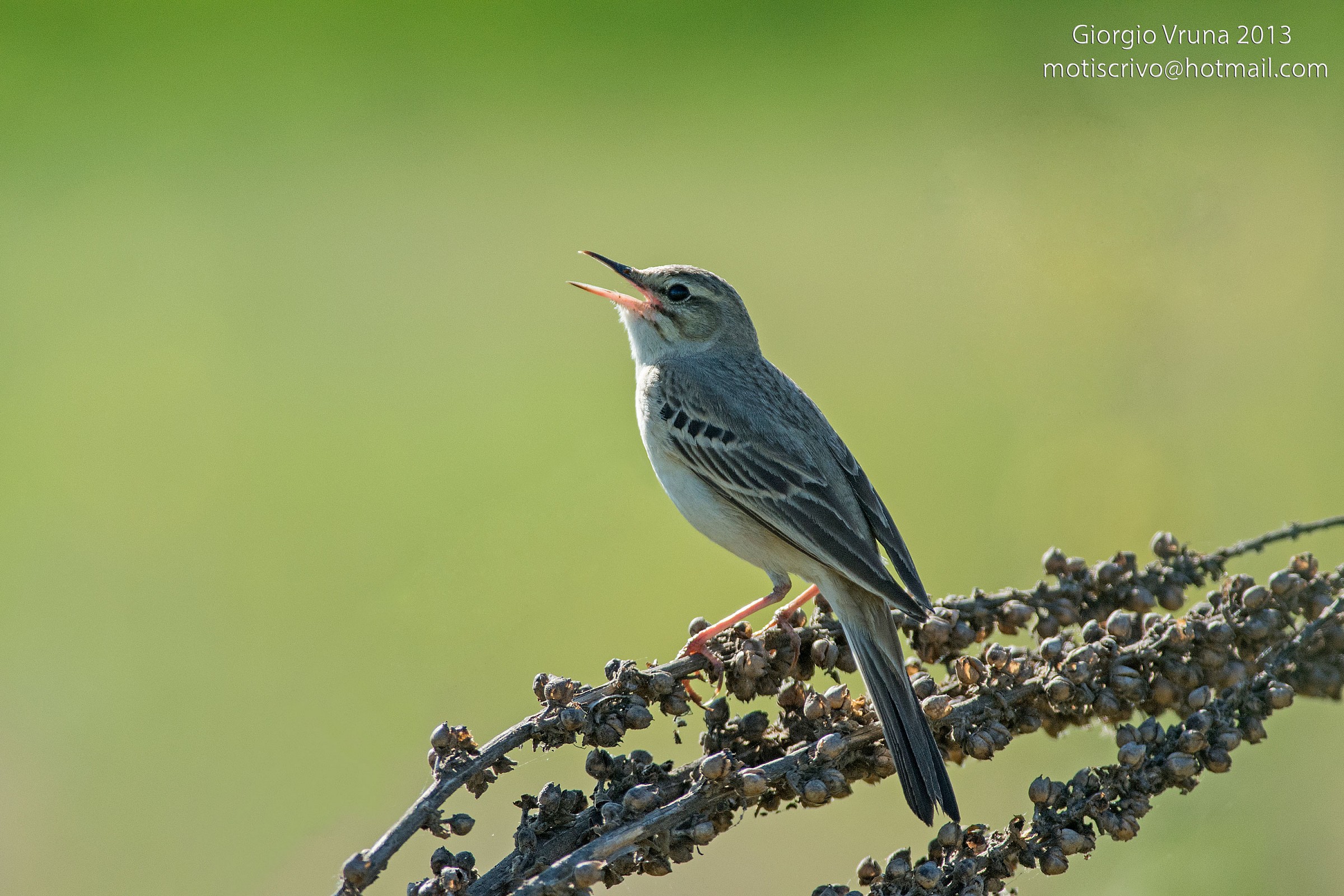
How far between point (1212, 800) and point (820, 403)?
544 centimetres

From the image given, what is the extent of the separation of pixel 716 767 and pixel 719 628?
120 centimetres

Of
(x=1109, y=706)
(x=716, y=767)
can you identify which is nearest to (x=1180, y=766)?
(x=1109, y=706)

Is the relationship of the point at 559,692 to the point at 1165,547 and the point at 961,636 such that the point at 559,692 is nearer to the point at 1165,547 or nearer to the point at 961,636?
the point at 961,636

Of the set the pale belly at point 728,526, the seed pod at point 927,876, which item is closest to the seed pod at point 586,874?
the seed pod at point 927,876

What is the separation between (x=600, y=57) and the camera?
10914 mm

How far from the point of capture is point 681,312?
5152 millimetres

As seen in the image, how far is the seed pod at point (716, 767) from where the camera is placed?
7.24ft

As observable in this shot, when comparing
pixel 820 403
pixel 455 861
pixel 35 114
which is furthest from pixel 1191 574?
pixel 35 114

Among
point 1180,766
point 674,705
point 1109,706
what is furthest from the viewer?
point 1109,706

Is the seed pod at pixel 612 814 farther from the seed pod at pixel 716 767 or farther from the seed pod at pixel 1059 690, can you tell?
the seed pod at pixel 1059 690

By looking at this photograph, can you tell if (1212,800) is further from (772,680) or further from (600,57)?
(600,57)

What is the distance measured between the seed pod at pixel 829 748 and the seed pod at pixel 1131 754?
0.57 m

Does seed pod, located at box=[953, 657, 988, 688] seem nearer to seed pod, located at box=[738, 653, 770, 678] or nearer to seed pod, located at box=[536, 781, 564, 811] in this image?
seed pod, located at box=[738, 653, 770, 678]

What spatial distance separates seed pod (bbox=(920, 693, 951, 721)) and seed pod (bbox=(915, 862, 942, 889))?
465mm
